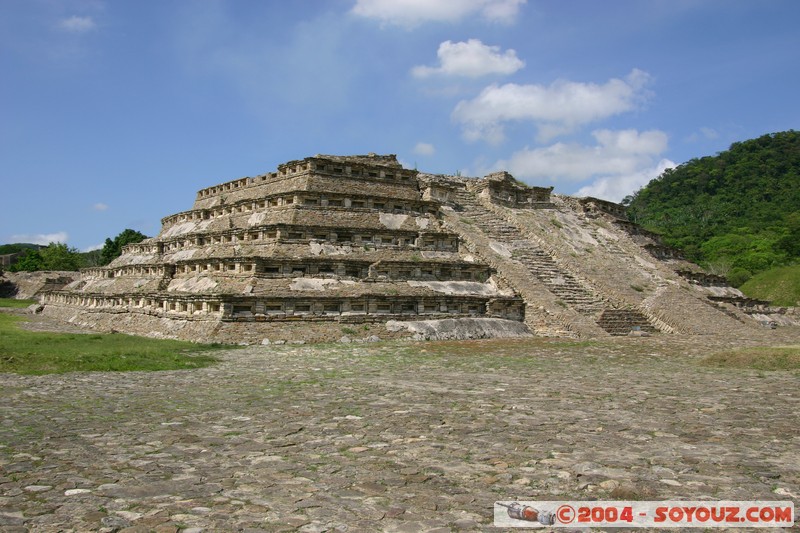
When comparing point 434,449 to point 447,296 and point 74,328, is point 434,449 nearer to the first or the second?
point 447,296

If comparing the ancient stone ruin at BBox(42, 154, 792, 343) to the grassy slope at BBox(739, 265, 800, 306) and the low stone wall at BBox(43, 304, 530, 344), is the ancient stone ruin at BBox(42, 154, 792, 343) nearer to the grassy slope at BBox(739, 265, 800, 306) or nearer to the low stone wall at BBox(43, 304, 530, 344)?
the low stone wall at BBox(43, 304, 530, 344)

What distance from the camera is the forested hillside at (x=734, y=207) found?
6544cm

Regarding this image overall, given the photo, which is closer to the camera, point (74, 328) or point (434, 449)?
point (434, 449)

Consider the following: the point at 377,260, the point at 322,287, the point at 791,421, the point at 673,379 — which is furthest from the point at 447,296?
the point at 791,421

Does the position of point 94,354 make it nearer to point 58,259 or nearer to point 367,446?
point 367,446

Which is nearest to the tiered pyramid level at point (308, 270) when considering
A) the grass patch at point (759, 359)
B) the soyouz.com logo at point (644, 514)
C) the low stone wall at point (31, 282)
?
the grass patch at point (759, 359)

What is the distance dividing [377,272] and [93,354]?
1171 cm

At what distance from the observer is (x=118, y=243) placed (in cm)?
5494

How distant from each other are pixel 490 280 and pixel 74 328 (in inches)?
766

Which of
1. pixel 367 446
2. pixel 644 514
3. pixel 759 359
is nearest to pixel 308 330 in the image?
pixel 759 359

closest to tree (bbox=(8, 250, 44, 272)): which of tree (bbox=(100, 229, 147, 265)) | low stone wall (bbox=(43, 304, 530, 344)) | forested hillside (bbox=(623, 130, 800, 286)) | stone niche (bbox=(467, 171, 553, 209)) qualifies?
tree (bbox=(100, 229, 147, 265))

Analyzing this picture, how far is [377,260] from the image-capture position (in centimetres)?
2419

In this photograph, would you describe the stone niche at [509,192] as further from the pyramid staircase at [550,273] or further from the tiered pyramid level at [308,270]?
the tiered pyramid level at [308,270]

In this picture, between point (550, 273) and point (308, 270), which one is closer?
point (308, 270)
